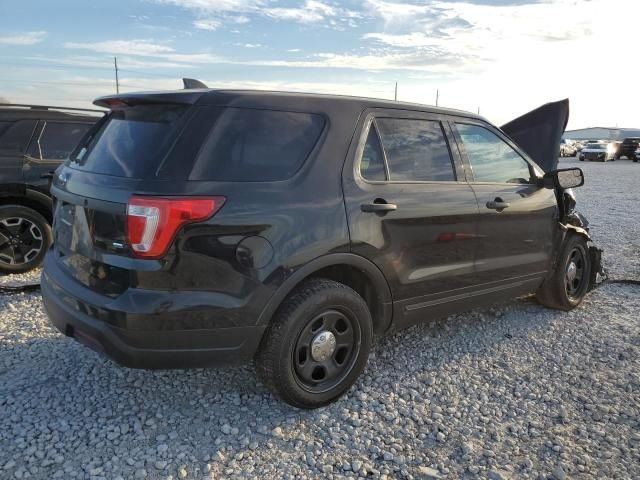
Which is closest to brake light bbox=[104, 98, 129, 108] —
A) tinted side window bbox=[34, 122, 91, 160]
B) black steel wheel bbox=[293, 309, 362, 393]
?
black steel wheel bbox=[293, 309, 362, 393]

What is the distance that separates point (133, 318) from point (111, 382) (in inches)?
41.8

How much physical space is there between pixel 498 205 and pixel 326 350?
177cm

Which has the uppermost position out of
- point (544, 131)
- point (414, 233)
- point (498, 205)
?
point (544, 131)

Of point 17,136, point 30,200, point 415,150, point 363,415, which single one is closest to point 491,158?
point 415,150

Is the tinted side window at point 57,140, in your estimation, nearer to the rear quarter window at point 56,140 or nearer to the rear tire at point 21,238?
the rear quarter window at point 56,140

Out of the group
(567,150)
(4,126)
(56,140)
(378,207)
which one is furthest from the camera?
(567,150)

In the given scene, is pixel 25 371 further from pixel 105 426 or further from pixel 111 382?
pixel 105 426

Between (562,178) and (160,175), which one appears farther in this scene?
(562,178)

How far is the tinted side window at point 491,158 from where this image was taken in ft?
13.0

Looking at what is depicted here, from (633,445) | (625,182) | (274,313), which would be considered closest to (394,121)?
(274,313)

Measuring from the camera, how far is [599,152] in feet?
120

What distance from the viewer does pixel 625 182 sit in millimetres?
19609

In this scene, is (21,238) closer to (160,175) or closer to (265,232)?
(160,175)

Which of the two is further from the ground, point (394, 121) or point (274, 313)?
point (394, 121)
